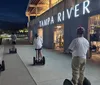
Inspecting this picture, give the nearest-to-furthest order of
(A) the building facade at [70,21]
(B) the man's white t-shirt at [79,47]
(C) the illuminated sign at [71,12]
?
(B) the man's white t-shirt at [79,47] → (A) the building facade at [70,21] → (C) the illuminated sign at [71,12]

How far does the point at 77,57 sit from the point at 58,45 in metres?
15.5

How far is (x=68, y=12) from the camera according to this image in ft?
48.6

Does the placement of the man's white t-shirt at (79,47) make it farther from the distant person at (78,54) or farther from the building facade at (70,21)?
the building facade at (70,21)

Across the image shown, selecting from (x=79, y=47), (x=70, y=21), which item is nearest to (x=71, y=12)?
(x=70, y=21)

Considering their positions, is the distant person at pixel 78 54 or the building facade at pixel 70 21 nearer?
the distant person at pixel 78 54

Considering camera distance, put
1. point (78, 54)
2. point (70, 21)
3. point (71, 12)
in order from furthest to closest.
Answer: point (70, 21) → point (71, 12) → point (78, 54)

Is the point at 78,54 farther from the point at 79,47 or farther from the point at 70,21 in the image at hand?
the point at 70,21

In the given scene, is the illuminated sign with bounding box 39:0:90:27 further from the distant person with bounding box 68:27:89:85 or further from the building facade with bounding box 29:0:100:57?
the distant person with bounding box 68:27:89:85

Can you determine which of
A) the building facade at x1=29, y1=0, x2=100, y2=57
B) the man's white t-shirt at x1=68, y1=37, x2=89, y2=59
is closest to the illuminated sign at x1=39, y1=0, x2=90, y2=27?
the building facade at x1=29, y1=0, x2=100, y2=57

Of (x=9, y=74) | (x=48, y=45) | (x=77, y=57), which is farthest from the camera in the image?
(x=48, y=45)

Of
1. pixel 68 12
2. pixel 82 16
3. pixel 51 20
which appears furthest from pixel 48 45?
pixel 82 16

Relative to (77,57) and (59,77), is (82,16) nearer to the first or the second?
(59,77)

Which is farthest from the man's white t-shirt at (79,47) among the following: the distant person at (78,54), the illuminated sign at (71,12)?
the illuminated sign at (71,12)

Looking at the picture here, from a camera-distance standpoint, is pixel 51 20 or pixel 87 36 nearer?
pixel 87 36
